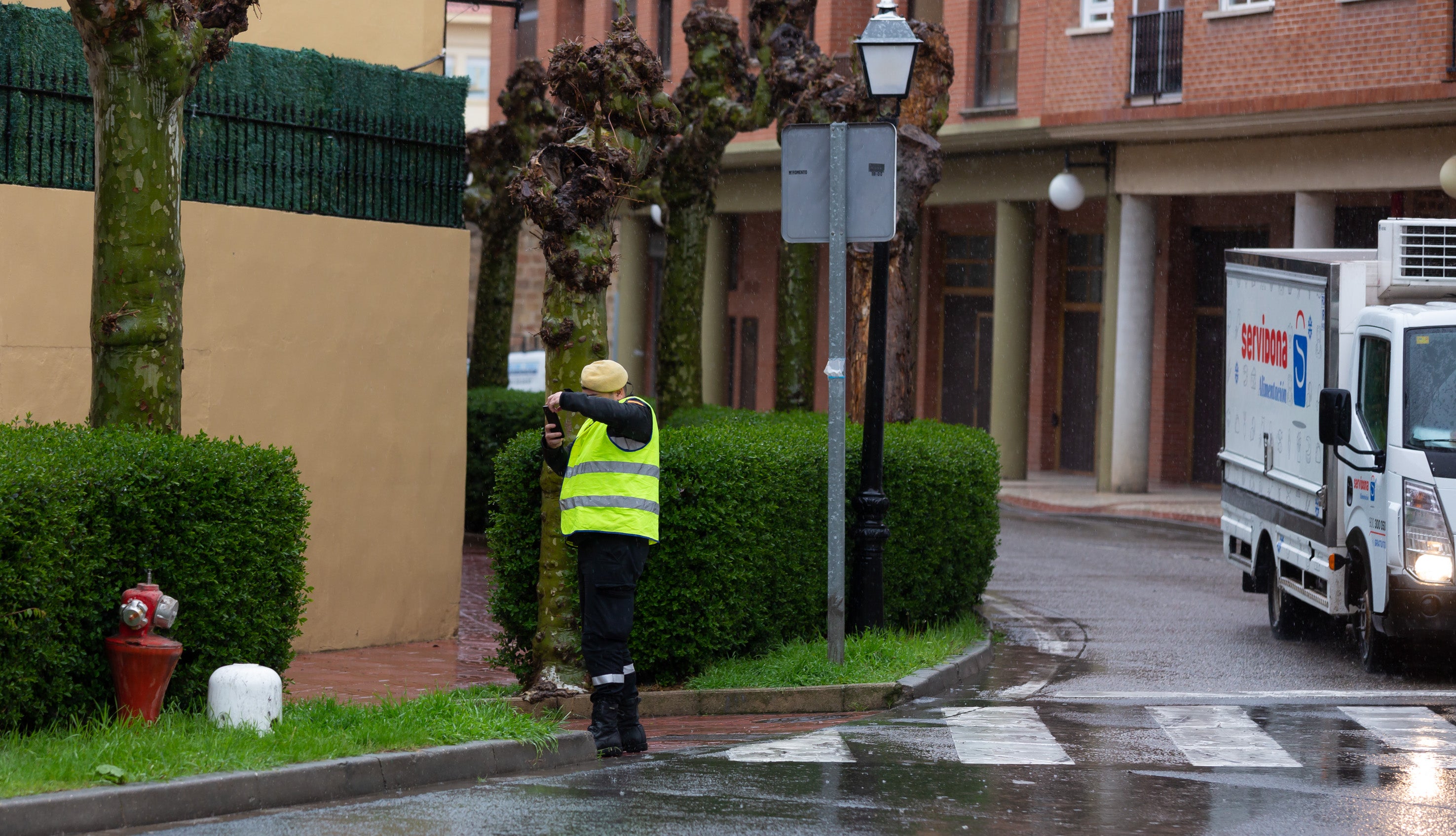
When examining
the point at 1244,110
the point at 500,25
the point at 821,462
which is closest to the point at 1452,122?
the point at 1244,110

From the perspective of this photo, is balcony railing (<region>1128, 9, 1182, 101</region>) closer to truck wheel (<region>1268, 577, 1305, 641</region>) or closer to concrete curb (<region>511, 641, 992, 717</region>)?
truck wheel (<region>1268, 577, 1305, 641</region>)

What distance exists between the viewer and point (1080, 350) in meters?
30.6

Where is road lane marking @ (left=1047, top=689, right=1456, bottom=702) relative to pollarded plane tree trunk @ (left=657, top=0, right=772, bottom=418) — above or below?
below

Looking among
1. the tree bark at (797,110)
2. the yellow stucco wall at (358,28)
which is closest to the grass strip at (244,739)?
the yellow stucco wall at (358,28)

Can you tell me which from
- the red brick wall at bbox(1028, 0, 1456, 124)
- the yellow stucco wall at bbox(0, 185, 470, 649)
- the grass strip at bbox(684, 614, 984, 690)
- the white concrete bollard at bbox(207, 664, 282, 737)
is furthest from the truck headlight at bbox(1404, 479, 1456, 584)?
the red brick wall at bbox(1028, 0, 1456, 124)

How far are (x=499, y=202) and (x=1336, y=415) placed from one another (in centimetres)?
1181

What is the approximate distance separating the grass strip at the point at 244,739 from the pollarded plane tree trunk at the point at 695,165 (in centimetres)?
902

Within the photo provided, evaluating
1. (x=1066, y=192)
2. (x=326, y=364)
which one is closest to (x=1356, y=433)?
(x=326, y=364)

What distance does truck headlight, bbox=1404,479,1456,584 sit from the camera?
10875 millimetres

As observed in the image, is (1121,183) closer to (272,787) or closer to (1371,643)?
(1371,643)

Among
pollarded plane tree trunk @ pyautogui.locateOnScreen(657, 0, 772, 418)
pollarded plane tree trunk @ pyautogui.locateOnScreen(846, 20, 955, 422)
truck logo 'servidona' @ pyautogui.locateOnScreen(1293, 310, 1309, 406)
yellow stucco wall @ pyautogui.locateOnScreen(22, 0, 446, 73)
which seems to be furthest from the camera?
pollarded plane tree trunk @ pyautogui.locateOnScreen(657, 0, 772, 418)

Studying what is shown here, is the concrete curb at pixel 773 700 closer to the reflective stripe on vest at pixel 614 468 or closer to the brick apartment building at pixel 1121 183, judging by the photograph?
the reflective stripe on vest at pixel 614 468

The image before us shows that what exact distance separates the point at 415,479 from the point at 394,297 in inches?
47.9

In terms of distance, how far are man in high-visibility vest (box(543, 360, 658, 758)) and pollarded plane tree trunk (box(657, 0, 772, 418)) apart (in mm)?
8478
